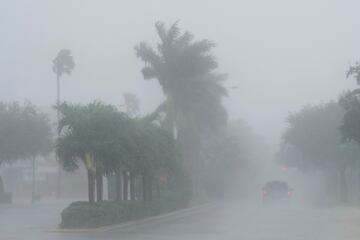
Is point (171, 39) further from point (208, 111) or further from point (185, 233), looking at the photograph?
point (185, 233)

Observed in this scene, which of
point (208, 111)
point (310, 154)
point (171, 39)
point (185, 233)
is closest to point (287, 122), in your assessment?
point (310, 154)

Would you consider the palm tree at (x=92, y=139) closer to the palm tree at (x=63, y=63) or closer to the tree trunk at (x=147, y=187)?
the tree trunk at (x=147, y=187)

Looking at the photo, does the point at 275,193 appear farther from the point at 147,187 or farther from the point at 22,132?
the point at 22,132

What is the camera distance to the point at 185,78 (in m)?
55.5

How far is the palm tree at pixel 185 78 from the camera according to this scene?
54.7 m

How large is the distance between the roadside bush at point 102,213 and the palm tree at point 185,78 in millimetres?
13956

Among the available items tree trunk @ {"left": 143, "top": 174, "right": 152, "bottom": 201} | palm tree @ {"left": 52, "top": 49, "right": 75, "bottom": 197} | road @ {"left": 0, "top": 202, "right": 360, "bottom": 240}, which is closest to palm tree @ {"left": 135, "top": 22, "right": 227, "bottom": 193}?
tree trunk @ {"left": 143, "top": 174, "right": 152, "bottom": 201}

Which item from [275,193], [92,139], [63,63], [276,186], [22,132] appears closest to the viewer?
[92,139]

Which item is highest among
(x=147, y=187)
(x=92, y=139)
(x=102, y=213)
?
(x=92, y=139)

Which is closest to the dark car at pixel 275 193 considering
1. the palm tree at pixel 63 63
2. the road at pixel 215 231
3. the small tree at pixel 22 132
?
the road at pixel 215 231

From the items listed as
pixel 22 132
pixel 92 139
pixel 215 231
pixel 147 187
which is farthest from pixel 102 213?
pixel 22 132

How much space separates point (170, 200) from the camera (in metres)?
49.2

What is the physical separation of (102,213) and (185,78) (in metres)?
22.9

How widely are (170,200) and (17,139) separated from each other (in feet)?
61.9
